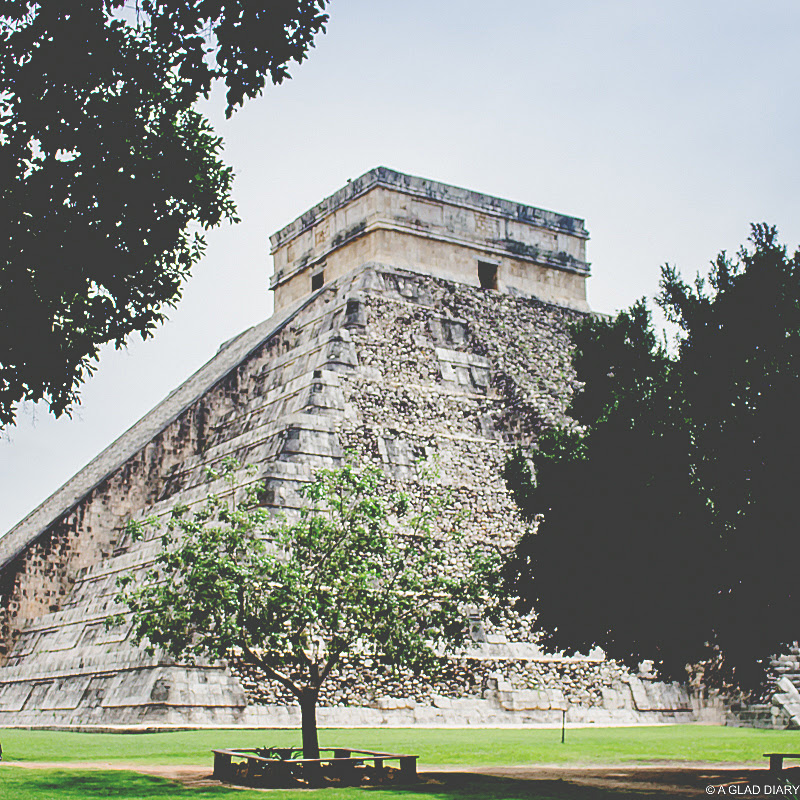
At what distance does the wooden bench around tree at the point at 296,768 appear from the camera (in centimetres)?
1154

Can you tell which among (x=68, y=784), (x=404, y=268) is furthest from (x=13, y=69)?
(x=404, y=268)

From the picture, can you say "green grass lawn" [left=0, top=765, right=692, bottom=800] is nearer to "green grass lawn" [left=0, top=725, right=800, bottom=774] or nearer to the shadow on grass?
the shadow on grass

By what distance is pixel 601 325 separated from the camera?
15.5 metres

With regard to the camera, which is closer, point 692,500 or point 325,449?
point 692,500

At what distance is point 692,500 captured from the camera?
1197 centimetres

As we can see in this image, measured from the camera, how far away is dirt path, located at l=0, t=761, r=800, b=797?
37.1ft

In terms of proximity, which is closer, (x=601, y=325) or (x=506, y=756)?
(x=506, y=756)

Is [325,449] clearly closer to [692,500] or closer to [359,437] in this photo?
[359,437]

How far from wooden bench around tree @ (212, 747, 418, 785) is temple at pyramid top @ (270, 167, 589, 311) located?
1527cm

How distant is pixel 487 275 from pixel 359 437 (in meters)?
7.40

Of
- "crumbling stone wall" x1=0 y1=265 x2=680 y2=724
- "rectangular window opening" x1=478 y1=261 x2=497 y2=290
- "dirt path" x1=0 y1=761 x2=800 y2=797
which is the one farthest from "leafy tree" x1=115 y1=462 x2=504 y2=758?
"rectangular window opening" x1=478 y1=261 x2=497 y2=290

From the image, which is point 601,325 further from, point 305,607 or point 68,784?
point 68,784

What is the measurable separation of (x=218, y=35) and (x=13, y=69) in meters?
1.56

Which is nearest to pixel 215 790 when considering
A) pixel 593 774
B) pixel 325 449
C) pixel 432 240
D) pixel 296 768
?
pixel 296 768
